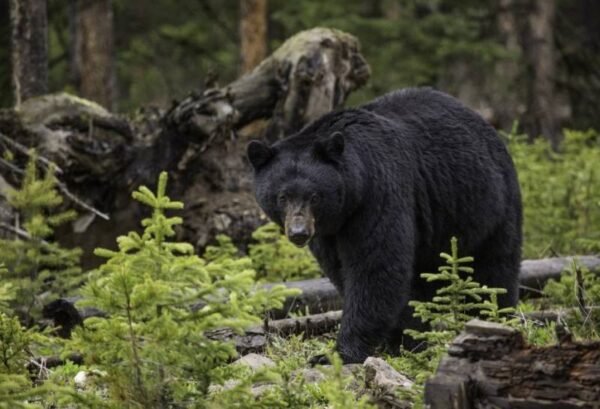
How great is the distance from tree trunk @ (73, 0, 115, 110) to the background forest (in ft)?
0.10

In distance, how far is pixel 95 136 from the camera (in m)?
9.34

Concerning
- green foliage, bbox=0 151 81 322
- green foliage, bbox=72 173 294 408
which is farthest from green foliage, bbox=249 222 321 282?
green foliage, bbox=72 173 294 408

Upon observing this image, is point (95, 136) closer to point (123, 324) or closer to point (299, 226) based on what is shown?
point (299, 226)

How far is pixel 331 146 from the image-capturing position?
245 inches

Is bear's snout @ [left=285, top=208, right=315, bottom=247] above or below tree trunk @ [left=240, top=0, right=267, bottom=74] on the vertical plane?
below

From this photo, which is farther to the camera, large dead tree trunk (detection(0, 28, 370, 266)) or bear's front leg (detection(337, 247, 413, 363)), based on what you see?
large dead tree trunk (detection(0, 28, 370, 266))

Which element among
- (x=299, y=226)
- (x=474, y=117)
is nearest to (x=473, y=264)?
(x=474, y=117)

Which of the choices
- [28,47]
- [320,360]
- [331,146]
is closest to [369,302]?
[320,360]

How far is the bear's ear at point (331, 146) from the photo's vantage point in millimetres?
6211

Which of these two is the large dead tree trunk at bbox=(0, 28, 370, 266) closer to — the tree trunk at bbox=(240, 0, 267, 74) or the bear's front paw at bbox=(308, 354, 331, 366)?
the bear's front paw at bbox=(308, 354, 331, 366)

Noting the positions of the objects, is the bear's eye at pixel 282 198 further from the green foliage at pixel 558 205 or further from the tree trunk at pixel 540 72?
the tree trunk at pixel 540 72

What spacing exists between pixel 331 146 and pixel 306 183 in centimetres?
27

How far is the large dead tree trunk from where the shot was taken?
9141 millimetres

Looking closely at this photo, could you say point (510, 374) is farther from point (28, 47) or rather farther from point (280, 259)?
point (28, 47)
